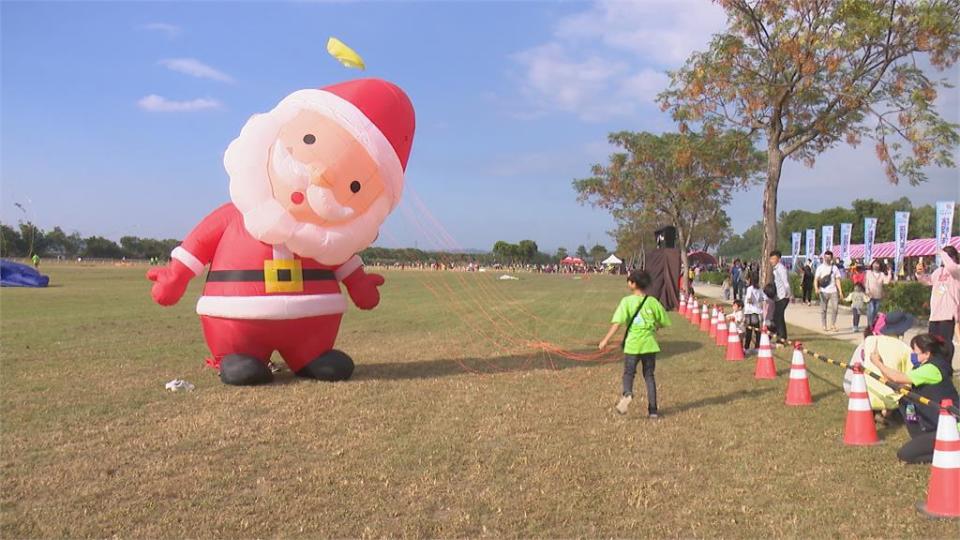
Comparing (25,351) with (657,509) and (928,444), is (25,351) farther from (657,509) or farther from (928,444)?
(928,444)

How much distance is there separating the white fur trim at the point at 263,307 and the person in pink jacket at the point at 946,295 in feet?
27.8

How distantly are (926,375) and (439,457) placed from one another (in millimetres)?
4253

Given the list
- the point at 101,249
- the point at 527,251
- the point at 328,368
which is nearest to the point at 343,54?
the point at 328,368

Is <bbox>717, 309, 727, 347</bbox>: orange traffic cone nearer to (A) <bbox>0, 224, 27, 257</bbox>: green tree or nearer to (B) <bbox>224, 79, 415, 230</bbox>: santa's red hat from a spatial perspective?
(B) <bbox>224, 79, 415, 230</bbox>: santa's red hat

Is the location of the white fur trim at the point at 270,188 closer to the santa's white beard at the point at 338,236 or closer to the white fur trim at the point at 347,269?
the santa's white beard at the point at 338,236

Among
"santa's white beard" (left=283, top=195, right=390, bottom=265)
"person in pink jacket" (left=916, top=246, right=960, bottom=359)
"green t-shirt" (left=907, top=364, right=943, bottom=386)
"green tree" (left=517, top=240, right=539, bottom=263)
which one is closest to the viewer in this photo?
"green t-shirt" (left=907, top=364, right=943, bottom=386)

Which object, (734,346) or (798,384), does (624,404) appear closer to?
(798,384)

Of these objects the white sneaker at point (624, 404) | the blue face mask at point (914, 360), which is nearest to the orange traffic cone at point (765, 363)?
the blue face mask at point (914, 360)

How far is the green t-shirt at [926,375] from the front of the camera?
578 centimetres

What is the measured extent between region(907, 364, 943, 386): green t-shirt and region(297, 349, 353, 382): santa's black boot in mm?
→ 6414

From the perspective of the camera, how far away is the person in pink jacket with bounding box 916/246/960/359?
365 inches

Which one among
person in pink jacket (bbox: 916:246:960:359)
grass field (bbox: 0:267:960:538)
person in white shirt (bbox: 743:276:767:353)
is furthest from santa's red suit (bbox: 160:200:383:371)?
person in pink jacket (bbox: 916:246:960:359)

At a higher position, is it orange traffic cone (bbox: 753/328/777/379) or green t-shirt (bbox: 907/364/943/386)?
green t-shirt (bbox: 907/364/943/386)

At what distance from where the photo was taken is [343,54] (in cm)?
915
